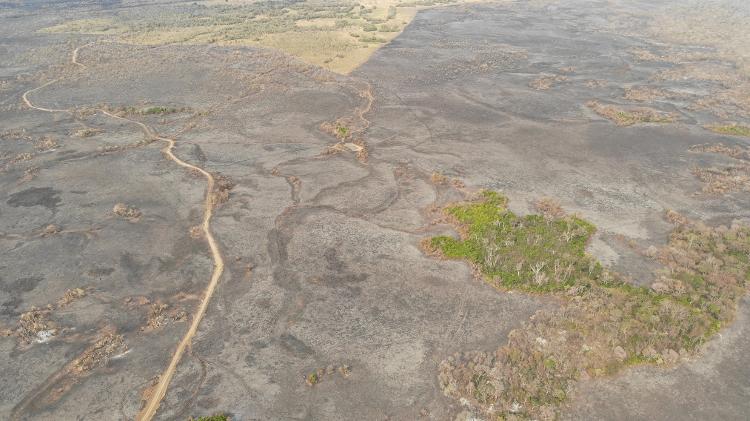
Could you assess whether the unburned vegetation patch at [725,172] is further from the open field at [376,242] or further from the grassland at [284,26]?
the grassland at [284,26]

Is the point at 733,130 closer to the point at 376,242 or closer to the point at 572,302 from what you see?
the point at 572,302

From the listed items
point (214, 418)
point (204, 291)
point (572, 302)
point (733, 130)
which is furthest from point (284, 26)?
point (214, 418)

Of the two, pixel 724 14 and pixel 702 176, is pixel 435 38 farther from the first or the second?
pixel 724 14

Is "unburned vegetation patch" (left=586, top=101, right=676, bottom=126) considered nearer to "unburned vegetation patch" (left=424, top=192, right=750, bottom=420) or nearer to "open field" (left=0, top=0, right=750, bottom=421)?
"open field" (left=0, top=0, right=750, bottom=421)

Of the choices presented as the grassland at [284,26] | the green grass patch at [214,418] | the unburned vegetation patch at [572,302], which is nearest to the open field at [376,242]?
the unburned vegetation patch at [572,302]

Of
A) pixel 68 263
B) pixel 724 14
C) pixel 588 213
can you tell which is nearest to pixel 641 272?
pixel 588 213

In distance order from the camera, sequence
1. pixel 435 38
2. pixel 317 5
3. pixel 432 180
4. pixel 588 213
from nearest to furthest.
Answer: pixel 588 213
pixel 432 180
pixel 435 38
pixel 317 5
